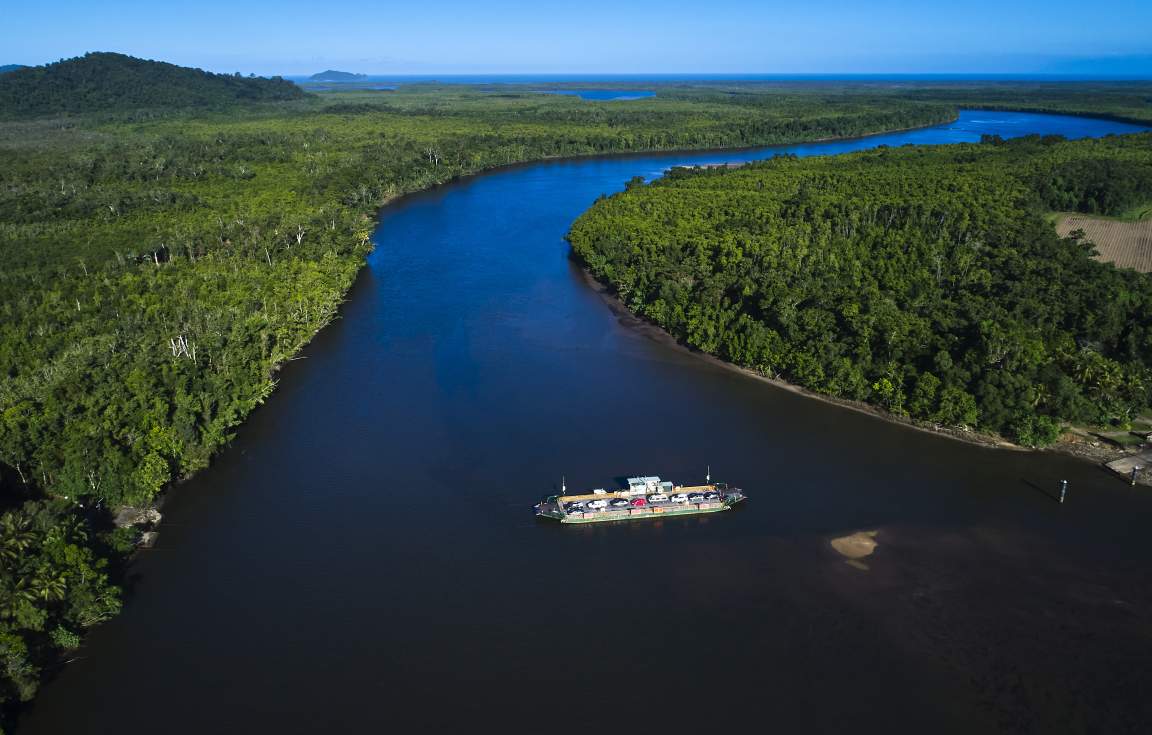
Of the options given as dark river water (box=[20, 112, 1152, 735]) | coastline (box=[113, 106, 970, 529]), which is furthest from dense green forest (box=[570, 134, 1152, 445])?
coastline (box=[113, 106, 970, 529])

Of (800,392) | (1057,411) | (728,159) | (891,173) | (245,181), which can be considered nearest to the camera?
(1057,411)

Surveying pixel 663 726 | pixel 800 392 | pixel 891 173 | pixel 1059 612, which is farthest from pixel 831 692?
pixel 891 173

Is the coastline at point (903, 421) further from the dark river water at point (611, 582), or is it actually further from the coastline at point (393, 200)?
the coastline at point (393, 200)

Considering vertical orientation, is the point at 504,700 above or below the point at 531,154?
below

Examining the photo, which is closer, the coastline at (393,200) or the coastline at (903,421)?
the coastline at (393,200)

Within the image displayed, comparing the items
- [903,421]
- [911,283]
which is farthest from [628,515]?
[911,283]

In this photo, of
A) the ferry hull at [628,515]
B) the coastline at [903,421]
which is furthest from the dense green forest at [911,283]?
the ferry hull at [628,515]

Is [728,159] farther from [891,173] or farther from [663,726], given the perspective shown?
[663,726]

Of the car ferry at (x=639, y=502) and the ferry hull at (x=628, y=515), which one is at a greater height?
the car ferry at (x=639, y=502)
